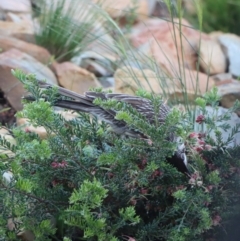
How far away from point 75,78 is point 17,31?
1065 mm

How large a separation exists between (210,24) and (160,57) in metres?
3.92

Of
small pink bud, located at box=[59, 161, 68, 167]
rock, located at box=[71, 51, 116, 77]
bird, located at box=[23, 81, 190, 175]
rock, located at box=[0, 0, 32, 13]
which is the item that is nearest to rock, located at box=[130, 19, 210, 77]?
rock, located at box=[71, 51, 116, 77]

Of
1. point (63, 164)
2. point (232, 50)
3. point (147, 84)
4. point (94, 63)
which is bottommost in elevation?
point (94, 63)

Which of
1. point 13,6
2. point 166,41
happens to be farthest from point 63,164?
point 13,6

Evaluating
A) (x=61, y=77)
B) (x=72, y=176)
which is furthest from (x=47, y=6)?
(x=72, y=176)

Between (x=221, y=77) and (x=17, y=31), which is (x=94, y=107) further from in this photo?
(x=221, y=77)

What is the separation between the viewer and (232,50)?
776 centimetres

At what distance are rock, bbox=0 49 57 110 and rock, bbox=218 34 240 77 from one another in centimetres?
213

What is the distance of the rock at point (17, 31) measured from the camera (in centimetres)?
677

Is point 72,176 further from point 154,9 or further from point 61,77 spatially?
point 154,9

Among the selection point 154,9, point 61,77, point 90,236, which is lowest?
point 154,9

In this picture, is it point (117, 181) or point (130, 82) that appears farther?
point (130, 82)

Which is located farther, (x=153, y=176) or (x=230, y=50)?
(x=230, y=50)

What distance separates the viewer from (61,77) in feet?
20.1
